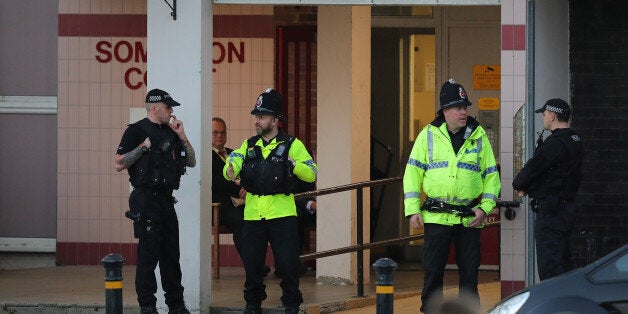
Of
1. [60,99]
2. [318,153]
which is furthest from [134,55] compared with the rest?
[318,153]

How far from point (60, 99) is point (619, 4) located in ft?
22.2

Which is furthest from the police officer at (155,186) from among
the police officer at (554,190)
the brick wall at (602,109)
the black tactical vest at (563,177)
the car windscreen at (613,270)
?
the car windscreen at (613,270)

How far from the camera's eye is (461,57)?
55.7 feet

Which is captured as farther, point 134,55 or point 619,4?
point 134,55

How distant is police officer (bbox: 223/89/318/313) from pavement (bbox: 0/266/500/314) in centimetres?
63

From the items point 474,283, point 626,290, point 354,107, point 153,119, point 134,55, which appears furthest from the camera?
point 134,55

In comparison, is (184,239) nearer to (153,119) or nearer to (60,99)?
(153,119)

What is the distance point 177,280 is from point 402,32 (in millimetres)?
5701

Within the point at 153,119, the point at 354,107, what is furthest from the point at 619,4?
the point at 153,119

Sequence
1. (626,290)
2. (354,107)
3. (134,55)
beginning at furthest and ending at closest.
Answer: (134,55), (354,107), (626,290)

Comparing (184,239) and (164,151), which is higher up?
(164,151)

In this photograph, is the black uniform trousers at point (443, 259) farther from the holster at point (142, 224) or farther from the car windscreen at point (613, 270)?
the car windscreen at point (613, 270)

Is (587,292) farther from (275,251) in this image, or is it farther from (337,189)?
(337,189)

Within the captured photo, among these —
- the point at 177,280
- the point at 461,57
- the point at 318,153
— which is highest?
the point at 461,57
